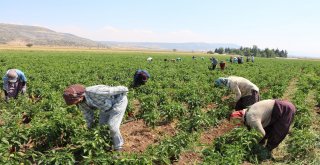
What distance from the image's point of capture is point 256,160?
6.34 metres

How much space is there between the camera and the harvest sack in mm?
5340

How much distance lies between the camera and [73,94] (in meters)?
5.37

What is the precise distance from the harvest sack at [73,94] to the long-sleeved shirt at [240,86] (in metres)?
4.87

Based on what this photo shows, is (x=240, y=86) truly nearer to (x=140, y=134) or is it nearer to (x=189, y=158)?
(x=140, y=134)

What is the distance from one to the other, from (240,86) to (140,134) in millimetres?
3088

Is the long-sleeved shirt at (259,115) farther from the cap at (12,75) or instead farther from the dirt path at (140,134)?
the cap at (12,75)

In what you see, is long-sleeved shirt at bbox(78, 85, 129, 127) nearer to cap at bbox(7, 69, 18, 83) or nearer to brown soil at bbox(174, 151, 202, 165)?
brown soil at bbox(174, 151, 202, 165)

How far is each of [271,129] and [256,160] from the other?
0.92 meters

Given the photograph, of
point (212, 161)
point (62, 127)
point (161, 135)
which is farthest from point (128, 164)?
point (161, 135)

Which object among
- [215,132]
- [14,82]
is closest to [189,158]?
[215,132]

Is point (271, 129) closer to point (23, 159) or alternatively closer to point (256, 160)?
point (256, 160)

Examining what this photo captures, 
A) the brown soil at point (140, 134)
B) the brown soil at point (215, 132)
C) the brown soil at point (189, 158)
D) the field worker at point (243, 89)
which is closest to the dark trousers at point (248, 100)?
the field worker at point (243, 89)

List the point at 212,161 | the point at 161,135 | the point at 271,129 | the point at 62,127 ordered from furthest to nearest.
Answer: the point at 161,135
the point at 271,129
the point at 62,127
the point at 212,161

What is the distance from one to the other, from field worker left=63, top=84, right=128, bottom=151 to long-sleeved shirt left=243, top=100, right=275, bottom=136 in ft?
8.15
